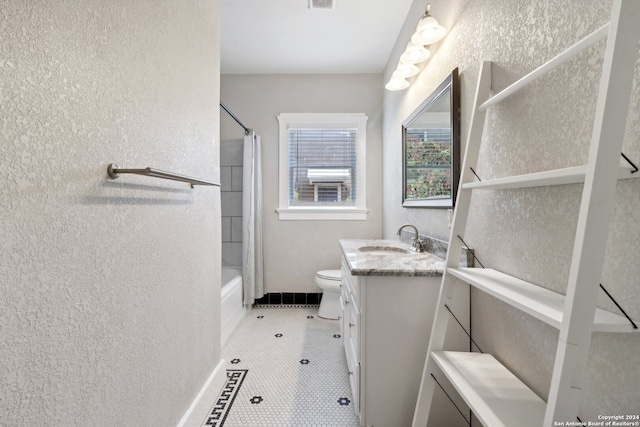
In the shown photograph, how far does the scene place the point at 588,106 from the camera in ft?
2.62

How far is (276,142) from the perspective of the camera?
3.44 meters

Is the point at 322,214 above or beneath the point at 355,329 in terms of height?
above

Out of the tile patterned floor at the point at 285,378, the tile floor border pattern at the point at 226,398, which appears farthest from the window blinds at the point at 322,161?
the tile floor border pattern at the point at 226,398

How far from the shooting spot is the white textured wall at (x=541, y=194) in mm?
707

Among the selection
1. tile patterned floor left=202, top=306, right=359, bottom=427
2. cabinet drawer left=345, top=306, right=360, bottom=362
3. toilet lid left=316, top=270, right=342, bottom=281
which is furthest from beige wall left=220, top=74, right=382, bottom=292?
cabinet drawer left=345, top=306, right=360, bottom=362

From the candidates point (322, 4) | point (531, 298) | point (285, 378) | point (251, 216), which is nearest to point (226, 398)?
point (285, 378)

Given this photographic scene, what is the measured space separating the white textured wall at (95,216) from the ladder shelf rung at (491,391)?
1030 millimetres

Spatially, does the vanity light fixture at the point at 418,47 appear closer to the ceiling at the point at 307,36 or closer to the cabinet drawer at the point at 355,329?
the ceiling at the point at 307,36

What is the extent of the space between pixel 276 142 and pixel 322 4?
1461mm

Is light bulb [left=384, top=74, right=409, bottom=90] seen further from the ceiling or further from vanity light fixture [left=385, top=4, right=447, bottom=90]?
the ceiling

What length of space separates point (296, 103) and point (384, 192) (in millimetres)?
→ 1346

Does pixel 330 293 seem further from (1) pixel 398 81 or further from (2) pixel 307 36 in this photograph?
(2) pixel 307 36

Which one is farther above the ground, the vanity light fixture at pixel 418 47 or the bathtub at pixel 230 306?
the vanity light fixture at pixel 418 47

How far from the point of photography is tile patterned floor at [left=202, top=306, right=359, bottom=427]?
1594 mm
